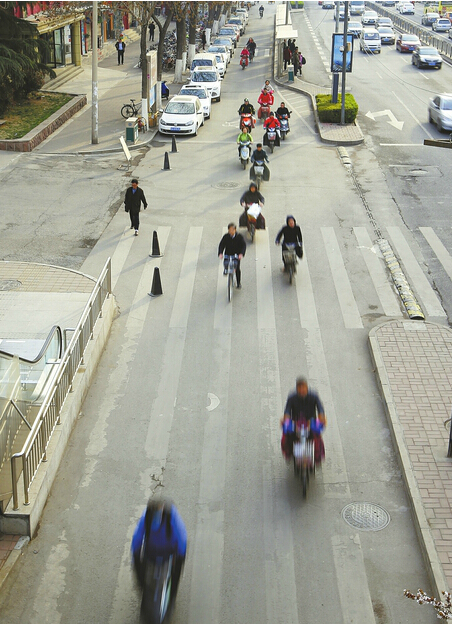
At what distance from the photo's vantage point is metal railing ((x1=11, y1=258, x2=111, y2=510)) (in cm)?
939

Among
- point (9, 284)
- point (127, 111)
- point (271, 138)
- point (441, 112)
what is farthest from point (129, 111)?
point (9, 284)

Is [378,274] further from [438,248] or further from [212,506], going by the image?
[212,506]

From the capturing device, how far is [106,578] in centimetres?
885

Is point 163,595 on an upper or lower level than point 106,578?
upper

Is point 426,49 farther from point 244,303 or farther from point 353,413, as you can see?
point 353,413

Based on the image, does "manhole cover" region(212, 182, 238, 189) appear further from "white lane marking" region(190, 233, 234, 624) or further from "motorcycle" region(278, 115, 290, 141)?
"white lane marking" region(190, 233, 234, 624)

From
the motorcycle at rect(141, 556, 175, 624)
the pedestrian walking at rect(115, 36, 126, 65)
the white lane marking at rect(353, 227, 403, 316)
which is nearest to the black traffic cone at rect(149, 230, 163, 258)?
the white lane marking at rect(353, 227, 403, 316)

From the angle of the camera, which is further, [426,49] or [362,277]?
[426,49]

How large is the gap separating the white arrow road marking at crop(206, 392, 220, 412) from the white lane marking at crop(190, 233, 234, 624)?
16 mm

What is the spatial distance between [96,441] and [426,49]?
4622 centimetres

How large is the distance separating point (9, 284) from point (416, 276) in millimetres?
8928

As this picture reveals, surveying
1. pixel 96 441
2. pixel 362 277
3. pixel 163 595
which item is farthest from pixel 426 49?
pixel 163 595

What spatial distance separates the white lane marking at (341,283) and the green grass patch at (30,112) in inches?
582

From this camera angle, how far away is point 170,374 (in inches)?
531
